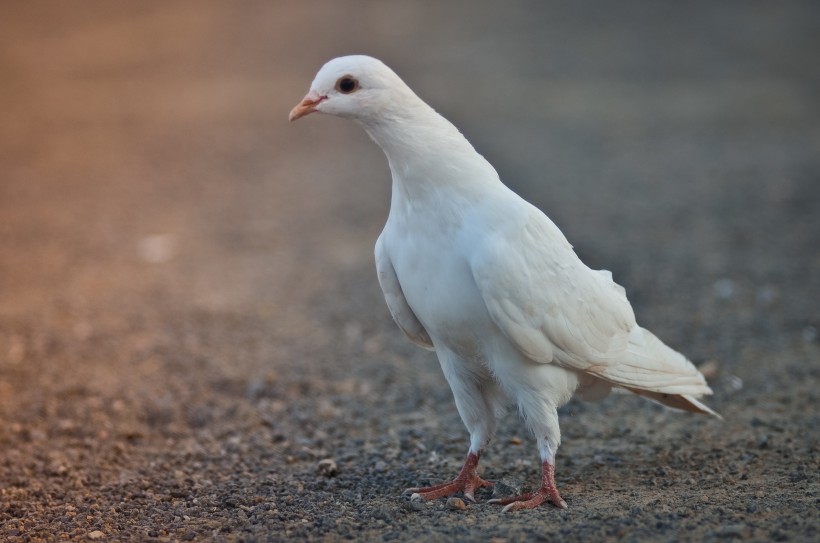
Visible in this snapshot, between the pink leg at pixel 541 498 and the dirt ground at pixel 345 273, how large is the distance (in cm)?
13

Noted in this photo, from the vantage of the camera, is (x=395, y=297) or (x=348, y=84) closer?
(x=348, y=84)

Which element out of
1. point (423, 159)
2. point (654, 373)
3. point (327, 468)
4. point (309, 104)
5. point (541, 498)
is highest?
point (309, 104)

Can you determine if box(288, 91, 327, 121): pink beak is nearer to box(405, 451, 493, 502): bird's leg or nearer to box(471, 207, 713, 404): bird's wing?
box(471, 207, 713, 404): bird's wing

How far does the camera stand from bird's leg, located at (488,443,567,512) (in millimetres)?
4328

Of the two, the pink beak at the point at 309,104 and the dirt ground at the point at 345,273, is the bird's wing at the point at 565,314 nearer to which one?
the dirt ground at the point at 345,273

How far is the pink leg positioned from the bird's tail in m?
0.54

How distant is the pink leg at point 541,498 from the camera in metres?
4.32

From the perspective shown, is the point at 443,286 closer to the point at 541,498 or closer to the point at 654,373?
the point at 541,498

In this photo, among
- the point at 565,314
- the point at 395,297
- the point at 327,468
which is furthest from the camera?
the point at 327,468

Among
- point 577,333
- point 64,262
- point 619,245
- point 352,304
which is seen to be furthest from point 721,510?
point 64,262

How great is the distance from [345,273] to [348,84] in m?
4.72

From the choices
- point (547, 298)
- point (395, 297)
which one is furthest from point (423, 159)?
Result: point (547, 298)

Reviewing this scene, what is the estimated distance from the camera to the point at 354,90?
13.8ft

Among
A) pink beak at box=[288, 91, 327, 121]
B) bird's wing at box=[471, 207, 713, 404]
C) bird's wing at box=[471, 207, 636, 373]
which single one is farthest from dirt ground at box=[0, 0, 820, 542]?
pink beak at box=[288, 91, 327, 121]
